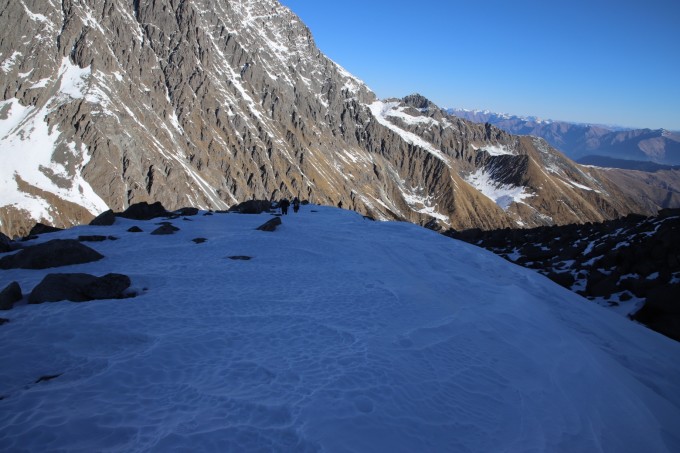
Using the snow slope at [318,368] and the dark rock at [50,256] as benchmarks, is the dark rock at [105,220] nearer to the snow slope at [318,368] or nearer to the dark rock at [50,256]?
the snow slope at [318,368]

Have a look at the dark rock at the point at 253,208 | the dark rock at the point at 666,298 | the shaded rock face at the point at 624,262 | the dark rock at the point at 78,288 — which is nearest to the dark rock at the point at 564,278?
the shaded rock face at the point at 624,262

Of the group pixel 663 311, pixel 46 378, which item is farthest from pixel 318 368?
pixel 663 311

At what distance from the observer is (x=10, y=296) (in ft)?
36.6

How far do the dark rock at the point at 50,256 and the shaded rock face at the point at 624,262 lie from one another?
28314 millimetres

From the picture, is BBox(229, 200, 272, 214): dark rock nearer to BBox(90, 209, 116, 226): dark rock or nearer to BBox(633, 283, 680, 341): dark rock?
BBox(90, 209, 116, 226): dark rock

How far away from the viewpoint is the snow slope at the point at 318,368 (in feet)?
21.5

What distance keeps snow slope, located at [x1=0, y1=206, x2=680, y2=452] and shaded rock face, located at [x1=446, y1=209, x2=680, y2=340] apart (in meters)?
5.37

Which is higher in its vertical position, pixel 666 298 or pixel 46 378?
pixel 46 378

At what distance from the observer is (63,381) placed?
7.41m

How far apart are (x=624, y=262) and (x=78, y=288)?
33.3 m

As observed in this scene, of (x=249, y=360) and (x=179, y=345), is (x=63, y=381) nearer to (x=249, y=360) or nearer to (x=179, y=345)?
(x=179, y=345)

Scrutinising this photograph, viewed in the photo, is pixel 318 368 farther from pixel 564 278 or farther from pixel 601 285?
pixel 564 278

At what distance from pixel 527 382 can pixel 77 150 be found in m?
182

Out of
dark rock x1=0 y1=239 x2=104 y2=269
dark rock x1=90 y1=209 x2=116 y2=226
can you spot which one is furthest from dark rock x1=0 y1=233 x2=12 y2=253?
dark rock x1=90 y1=209 x2=116 y2=226
